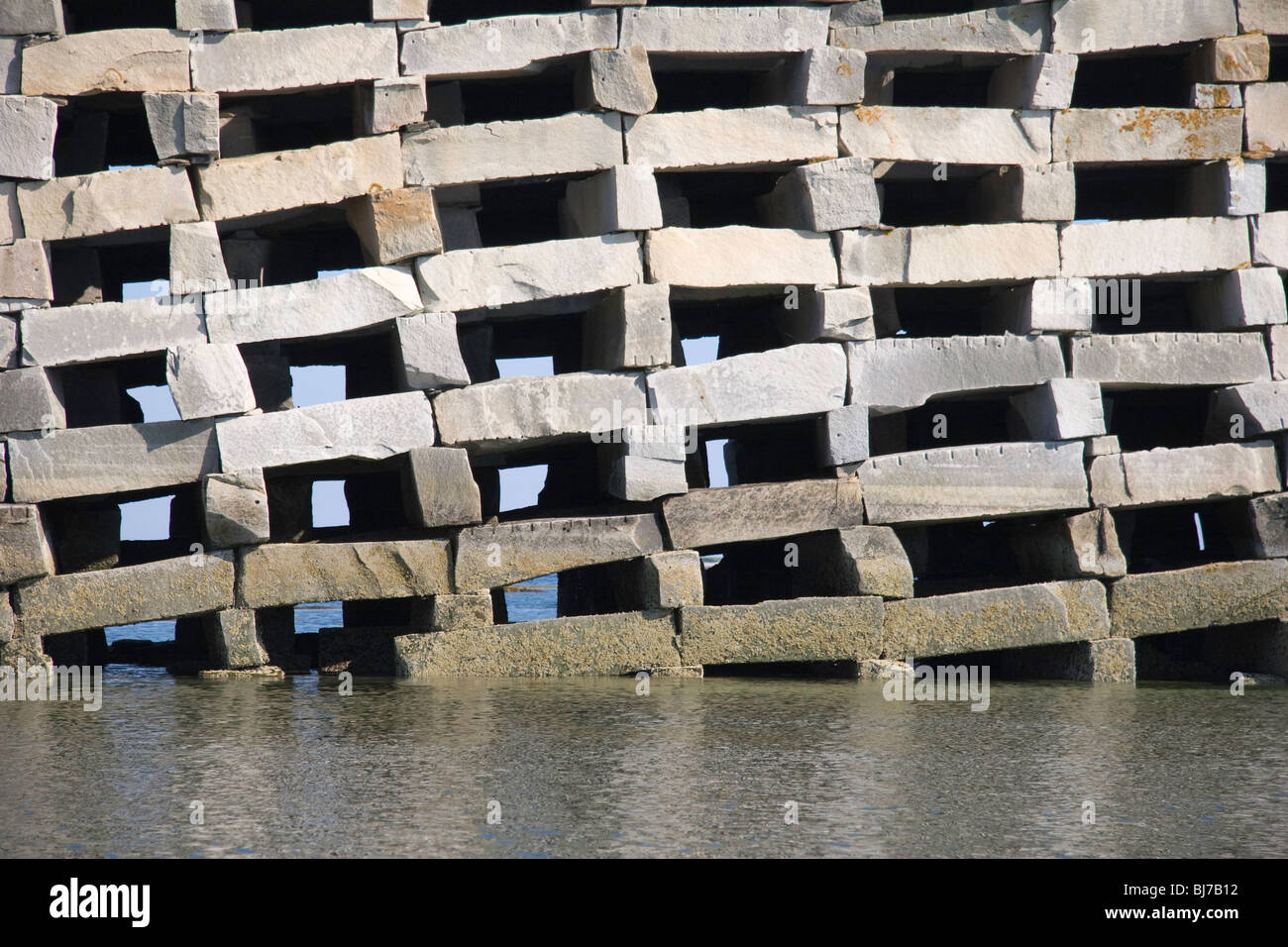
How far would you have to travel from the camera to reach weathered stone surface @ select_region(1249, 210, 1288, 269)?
906 cm

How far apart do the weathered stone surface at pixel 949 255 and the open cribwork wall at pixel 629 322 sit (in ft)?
0.08

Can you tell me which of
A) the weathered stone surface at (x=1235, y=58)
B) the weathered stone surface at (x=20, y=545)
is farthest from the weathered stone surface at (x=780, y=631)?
the weathered stone surface at (x=1235, y=58)

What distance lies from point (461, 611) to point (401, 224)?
2.48 meters

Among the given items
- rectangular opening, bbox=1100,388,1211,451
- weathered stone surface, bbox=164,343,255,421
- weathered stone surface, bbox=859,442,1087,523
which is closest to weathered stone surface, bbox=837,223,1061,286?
weathered stone surface, bbox=859,442,1087,523

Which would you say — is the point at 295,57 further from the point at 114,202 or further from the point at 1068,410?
the point at 1068,410

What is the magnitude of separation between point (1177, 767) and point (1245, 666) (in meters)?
4.18

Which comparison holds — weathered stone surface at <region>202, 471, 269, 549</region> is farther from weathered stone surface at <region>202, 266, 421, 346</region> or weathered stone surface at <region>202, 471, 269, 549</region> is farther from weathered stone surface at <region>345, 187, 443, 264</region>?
weathered stone surface at <region>345, 187, 443, 264</region>

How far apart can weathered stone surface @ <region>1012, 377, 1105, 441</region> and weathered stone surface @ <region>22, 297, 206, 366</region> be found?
18.1 feet

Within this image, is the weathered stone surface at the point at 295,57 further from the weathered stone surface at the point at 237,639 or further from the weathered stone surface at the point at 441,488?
the weathered stone surface at the point at 237,639

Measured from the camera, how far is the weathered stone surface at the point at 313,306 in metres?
8.05

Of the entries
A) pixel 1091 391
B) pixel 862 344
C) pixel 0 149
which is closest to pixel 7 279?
pixel 0 149

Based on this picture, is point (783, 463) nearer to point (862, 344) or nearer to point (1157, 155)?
point (862, 344)

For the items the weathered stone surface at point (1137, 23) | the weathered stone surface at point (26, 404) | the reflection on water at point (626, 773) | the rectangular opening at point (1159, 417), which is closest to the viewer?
the reflection on water at point (626, 773)

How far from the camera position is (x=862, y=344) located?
28.1ft
